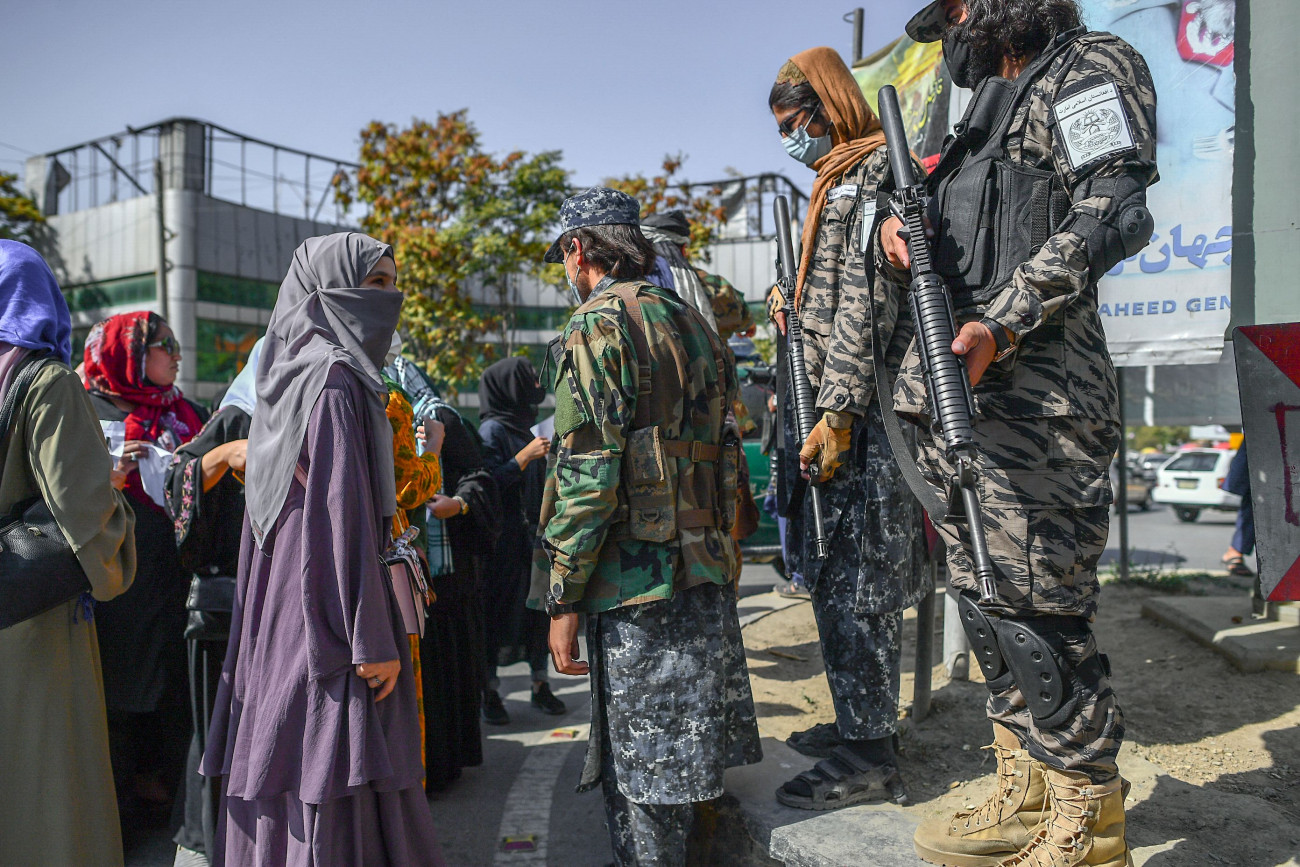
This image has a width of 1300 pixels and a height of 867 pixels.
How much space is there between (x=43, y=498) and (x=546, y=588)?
1.41 metres

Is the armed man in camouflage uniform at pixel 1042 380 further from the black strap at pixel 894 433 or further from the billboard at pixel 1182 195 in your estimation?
the billboard at pixel 1182 195

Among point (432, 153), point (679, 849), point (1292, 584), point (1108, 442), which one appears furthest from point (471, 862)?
point (432, 153)

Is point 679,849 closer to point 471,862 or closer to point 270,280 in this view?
point 471,862

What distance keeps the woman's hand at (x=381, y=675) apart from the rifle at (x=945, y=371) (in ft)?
4.86

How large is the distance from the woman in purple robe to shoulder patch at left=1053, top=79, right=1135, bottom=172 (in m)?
1.84

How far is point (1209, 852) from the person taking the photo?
240 centimetres

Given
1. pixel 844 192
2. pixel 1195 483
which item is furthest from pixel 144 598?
pixel 1195 483

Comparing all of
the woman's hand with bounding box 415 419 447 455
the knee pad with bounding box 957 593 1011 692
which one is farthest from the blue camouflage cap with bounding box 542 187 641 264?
the knee pad with bounding box 957 593 1011 692

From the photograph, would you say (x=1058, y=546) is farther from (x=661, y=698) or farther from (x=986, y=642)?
(x=661, y=698)

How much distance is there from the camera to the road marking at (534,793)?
317 centimetres

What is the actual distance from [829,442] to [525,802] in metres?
1.96

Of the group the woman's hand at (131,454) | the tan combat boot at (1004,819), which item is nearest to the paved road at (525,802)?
the tan combat boot at (1004,819)

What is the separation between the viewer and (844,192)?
9.59ft

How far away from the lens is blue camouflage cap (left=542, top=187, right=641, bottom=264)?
2.70 meters
